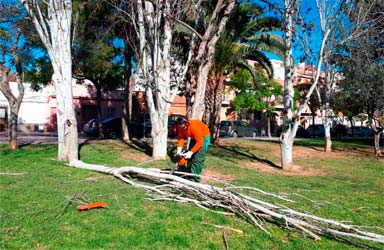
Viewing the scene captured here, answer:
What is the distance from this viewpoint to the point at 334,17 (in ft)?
39.4

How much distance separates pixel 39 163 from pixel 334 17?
1061 centimetres

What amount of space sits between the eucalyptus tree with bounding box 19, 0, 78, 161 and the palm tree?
8.43 m

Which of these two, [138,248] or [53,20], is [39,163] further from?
[138,248]

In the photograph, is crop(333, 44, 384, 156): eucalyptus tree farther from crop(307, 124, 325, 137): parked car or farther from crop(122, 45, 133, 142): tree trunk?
crop(307, 124, 325, 137): parked car

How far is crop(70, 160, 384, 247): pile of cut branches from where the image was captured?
15.3ft

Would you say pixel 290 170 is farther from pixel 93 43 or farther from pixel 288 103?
pixel 93 43

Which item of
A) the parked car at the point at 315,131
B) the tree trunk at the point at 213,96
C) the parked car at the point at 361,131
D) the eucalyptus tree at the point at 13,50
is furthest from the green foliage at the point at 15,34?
the parked car at the point at 361,131

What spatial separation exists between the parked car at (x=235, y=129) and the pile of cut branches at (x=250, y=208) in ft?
84.4

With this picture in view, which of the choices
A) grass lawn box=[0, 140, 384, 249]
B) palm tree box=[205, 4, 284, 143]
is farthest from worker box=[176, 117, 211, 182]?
palm tree box=[205, 4, 284, 143]

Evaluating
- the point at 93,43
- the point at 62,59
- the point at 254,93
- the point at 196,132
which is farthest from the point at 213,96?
the point at 254,93

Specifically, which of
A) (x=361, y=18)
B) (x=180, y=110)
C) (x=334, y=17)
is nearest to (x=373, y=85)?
(x=361, y=18)

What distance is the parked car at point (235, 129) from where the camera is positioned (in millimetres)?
32750

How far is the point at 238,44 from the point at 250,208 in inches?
551

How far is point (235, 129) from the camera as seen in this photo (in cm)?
3353
